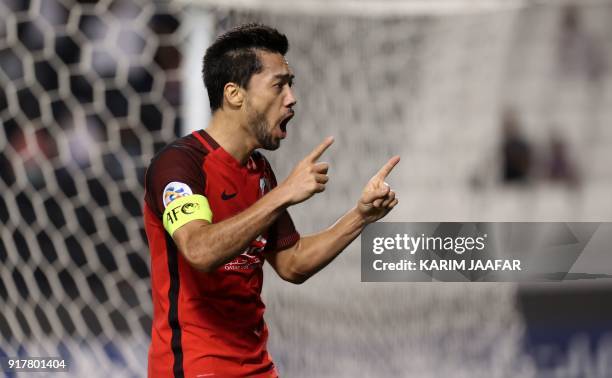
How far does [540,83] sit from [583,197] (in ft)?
1.28

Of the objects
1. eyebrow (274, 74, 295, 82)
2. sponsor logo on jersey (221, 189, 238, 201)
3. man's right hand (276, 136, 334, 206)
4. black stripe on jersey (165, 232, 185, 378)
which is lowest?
black stripe on jersey (165, 232, 185, 378)

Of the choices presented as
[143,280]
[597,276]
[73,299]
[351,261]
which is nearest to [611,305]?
[597,276]

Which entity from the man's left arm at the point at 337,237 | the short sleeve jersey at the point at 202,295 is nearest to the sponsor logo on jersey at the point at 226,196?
the short sleeve jersey at the point at 202,295

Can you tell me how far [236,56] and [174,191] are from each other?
38 cm

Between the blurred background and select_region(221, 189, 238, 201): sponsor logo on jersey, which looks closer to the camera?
select_region(221, 189, 238, 201): sponsor logo on jersey

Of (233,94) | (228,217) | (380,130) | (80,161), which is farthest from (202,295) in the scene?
(80,161)

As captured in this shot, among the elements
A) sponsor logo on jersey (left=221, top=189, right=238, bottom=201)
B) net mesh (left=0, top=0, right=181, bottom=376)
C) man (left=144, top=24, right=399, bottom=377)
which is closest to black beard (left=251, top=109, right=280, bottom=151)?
man (left=144, top=24, right=399, bottom=377)

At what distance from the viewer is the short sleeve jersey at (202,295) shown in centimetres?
182

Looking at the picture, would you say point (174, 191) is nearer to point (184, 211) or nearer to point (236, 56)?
point (184, 211)

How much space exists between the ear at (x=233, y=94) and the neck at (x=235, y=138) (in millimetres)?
28

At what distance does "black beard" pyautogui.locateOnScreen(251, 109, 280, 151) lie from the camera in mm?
1902

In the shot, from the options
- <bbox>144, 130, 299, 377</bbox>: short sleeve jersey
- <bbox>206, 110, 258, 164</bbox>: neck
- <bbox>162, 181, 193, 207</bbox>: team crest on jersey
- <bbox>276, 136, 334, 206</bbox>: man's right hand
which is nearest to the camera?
<bbox>276, 136, 334, 206</bbox>: man's right hand

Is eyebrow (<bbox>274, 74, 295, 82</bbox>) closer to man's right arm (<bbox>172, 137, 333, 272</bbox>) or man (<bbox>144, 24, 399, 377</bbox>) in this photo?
man (<bbox>144, 24, 399, 377</bbox>)

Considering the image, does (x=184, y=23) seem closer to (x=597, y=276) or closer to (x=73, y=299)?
(x=73, y=299)
